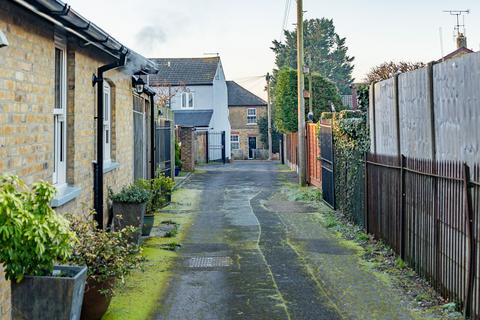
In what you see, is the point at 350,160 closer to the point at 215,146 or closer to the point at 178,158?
the point at 178,158

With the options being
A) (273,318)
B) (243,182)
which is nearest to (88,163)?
(273,318)

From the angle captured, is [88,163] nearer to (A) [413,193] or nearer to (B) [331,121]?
(A) [413,193]

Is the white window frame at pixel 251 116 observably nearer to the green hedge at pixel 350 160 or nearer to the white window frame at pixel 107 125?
the green hedge at pixel 350 160

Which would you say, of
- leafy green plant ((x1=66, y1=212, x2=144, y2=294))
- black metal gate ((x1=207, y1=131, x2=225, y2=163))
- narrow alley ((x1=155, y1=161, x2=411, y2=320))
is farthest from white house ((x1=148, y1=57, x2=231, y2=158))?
leafy green plant ((x1=66, y1=212, x2=144, y2=294))

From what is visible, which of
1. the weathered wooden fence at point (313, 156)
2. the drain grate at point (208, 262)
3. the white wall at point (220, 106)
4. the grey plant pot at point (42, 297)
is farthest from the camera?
the white wall at point (220, 106)

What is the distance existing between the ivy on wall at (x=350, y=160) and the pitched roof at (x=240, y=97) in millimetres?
41814

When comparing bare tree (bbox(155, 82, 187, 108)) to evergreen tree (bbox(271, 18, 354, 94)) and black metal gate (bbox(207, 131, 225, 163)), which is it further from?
evergreen tree (bbox(271, 18, 354, 94))

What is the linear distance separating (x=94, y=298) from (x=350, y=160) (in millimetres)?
7691

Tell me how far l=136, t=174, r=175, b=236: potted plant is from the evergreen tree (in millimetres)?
53790

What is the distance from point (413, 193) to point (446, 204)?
52.5 inches

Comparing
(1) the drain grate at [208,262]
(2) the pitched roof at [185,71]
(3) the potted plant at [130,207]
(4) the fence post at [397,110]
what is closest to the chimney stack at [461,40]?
(2) the pitched roof at [185,71]

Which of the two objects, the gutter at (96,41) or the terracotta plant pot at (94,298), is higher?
the gutter at (96,41)

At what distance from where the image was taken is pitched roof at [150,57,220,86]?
43.6 metres

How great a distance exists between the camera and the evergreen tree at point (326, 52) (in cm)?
6650
